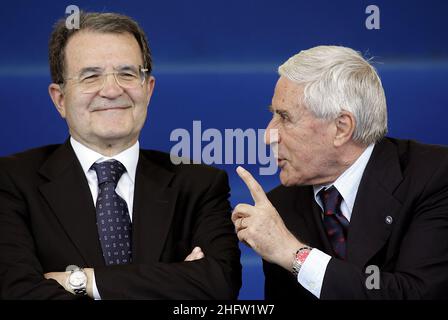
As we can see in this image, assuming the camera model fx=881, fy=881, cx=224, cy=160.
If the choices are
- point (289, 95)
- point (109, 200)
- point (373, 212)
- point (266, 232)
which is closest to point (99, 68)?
point (109, 200)

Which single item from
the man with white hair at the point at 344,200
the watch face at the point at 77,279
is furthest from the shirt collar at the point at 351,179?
the watch face at the point at 77,279

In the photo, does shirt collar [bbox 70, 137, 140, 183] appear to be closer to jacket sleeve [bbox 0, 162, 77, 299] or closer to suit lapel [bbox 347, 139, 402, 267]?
jacket sleeve [bbox 0, 162, 77, 299]

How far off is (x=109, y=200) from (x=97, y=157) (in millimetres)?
178

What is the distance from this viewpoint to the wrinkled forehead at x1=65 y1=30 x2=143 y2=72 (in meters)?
3.15

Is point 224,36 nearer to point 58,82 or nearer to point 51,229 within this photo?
point 58,82

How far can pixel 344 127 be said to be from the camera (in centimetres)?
315

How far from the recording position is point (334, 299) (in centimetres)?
289

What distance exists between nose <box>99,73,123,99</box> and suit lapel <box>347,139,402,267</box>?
36.4 inches

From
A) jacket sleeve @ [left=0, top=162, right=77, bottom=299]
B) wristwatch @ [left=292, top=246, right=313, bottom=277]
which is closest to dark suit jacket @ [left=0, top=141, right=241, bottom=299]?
jacket sleeve @ [left=0, top=162, right=77, bottom=299]

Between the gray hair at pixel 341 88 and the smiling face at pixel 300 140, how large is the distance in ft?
0.10

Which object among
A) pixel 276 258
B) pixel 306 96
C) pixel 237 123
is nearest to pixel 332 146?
pixel 306 96

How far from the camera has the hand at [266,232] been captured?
9.73 feet

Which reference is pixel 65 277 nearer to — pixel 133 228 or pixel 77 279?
pixel 77 279
